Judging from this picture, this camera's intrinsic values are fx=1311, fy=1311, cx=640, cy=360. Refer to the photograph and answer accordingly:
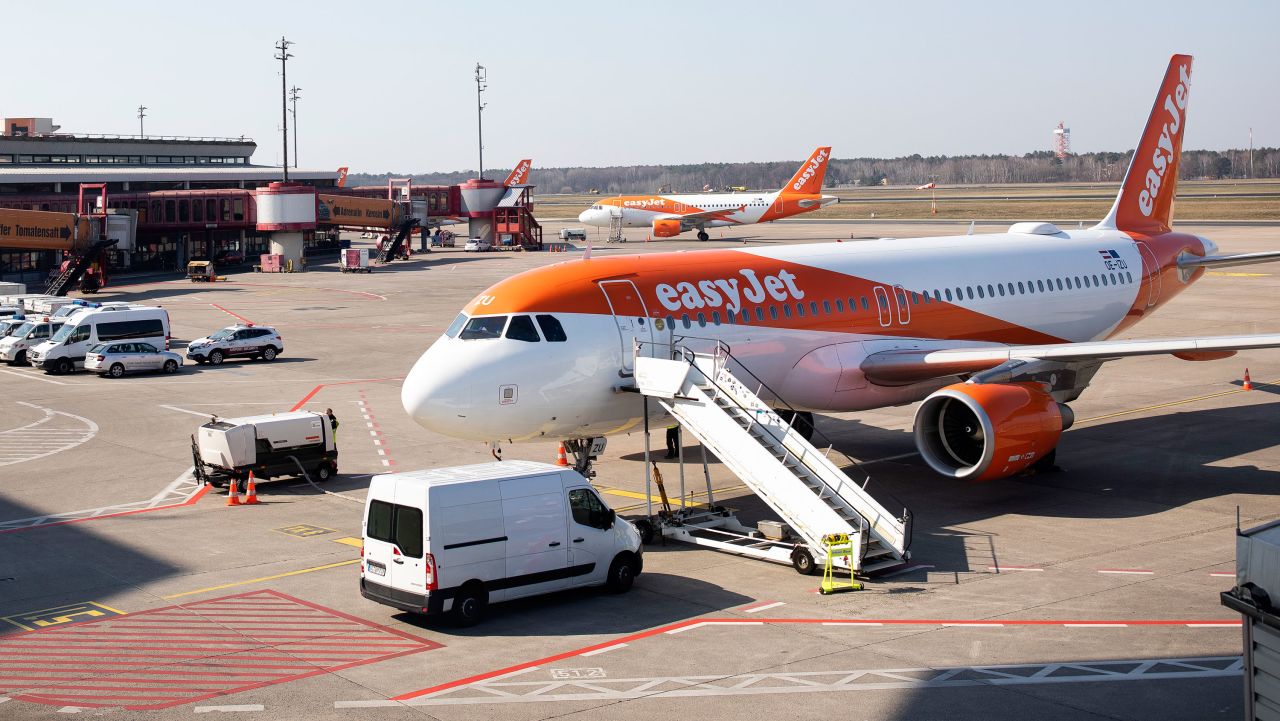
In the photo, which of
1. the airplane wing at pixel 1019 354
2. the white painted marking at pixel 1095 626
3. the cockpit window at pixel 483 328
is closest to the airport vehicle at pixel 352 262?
the airplane wing at pixel 1019 354

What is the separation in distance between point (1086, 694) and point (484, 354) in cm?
1324

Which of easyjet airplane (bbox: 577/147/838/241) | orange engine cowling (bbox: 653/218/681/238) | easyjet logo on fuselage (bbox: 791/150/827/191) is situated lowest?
orange engine cowling (bbox: 653/218/681/238)

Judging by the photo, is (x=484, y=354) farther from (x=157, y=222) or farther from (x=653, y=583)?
(x=157, y=222)

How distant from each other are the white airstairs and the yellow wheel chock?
0.11m

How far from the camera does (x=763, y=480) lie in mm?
24391

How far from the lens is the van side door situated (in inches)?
854

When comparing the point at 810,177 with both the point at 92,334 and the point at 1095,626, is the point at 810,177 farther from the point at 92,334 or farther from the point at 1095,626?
the point at 1095,626

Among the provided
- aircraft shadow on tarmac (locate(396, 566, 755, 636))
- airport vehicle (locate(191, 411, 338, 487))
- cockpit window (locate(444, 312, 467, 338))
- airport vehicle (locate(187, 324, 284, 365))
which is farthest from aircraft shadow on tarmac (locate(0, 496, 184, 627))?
airport vehicle (locate(187, 324, 284, 365))

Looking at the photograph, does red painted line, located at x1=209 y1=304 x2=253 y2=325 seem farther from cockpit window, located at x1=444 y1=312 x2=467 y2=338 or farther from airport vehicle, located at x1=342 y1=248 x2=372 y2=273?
cockpit window, located at x1=444 y1=312 x2=467 y2=338

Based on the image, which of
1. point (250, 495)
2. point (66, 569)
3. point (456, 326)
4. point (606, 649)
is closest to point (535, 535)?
point (606, 649)

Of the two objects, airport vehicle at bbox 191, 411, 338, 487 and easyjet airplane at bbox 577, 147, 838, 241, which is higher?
easyjet airplane at bbox 577, 147, 838, 241

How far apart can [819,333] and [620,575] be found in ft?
34.2

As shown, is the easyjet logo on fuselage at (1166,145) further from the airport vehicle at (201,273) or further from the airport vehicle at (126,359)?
the airport vehicle at (201,273)

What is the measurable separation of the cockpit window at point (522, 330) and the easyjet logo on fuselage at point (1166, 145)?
24052 mm
